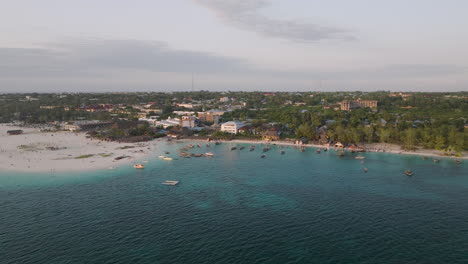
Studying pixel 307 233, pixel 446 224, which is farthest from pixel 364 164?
pixel 307 233

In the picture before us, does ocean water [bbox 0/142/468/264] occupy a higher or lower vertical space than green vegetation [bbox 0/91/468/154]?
lower

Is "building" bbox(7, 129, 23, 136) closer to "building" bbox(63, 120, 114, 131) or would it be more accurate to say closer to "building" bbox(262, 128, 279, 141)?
"building" bbox(63, 120, 114, 131)

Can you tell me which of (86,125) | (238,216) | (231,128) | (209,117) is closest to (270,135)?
(231,128)

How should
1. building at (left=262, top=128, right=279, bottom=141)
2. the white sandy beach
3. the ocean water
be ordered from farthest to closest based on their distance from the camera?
building at (left=262, top=128, right=279, bottom=141) < the white sandy beach < the ocean water

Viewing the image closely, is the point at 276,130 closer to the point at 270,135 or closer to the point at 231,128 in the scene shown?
the point at 270,135

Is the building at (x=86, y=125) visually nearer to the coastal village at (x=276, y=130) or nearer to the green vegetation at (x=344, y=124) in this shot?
the coastal village at (x=276, y=130)

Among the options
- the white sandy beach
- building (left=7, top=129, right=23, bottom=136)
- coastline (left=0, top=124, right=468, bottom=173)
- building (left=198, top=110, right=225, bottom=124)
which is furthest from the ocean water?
building (left=198, top=110, right=225, bottom=124)

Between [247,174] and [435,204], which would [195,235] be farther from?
[435,204]

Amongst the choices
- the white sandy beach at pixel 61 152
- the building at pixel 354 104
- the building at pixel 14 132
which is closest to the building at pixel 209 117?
the white sandy beach at pixel 61 152
